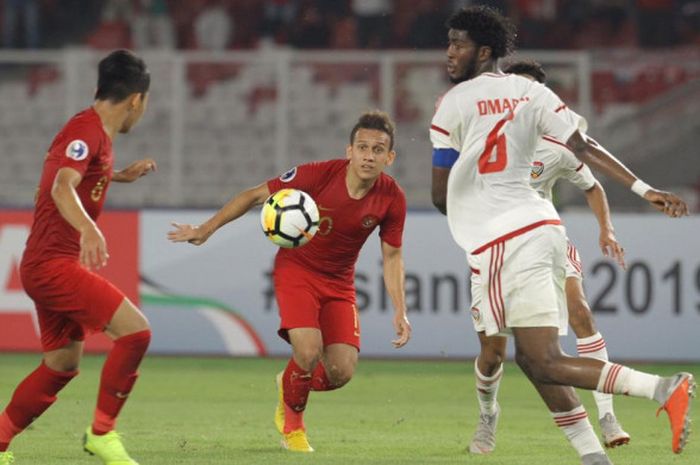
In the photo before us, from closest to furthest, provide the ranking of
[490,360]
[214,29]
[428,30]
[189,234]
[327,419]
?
[189,234] < [490,360] < [327,419] < [428,30] < [214,29]

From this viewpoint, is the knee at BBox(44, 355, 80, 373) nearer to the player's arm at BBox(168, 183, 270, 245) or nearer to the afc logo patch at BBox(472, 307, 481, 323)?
the player's arm at BBox(168, 183, 270, 245)

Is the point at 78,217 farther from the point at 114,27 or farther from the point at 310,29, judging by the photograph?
the point at 114,27

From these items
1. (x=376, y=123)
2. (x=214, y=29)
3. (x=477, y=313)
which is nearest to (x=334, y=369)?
(x=477, y=313)

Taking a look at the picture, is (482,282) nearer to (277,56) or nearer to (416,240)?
(416,240)

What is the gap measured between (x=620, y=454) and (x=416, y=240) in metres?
Result: 6.69

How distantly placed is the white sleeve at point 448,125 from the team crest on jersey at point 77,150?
1633 mm

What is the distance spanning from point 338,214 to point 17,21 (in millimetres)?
12589

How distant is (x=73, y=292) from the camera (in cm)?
728

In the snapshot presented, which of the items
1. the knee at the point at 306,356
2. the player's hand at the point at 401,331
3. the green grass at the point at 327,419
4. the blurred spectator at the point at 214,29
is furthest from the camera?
the blurred spectator at the point at 214,29

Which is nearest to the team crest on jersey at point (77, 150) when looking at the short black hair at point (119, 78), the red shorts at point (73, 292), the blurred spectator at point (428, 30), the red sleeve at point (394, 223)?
the short black hair at point (119, 78)

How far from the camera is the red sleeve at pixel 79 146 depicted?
23.3ft

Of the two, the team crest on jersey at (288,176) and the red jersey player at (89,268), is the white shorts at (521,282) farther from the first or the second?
the team crest on jersey at (288,176)

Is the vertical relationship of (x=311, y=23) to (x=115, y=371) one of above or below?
below

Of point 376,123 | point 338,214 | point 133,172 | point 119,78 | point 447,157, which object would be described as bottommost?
point 338,214
